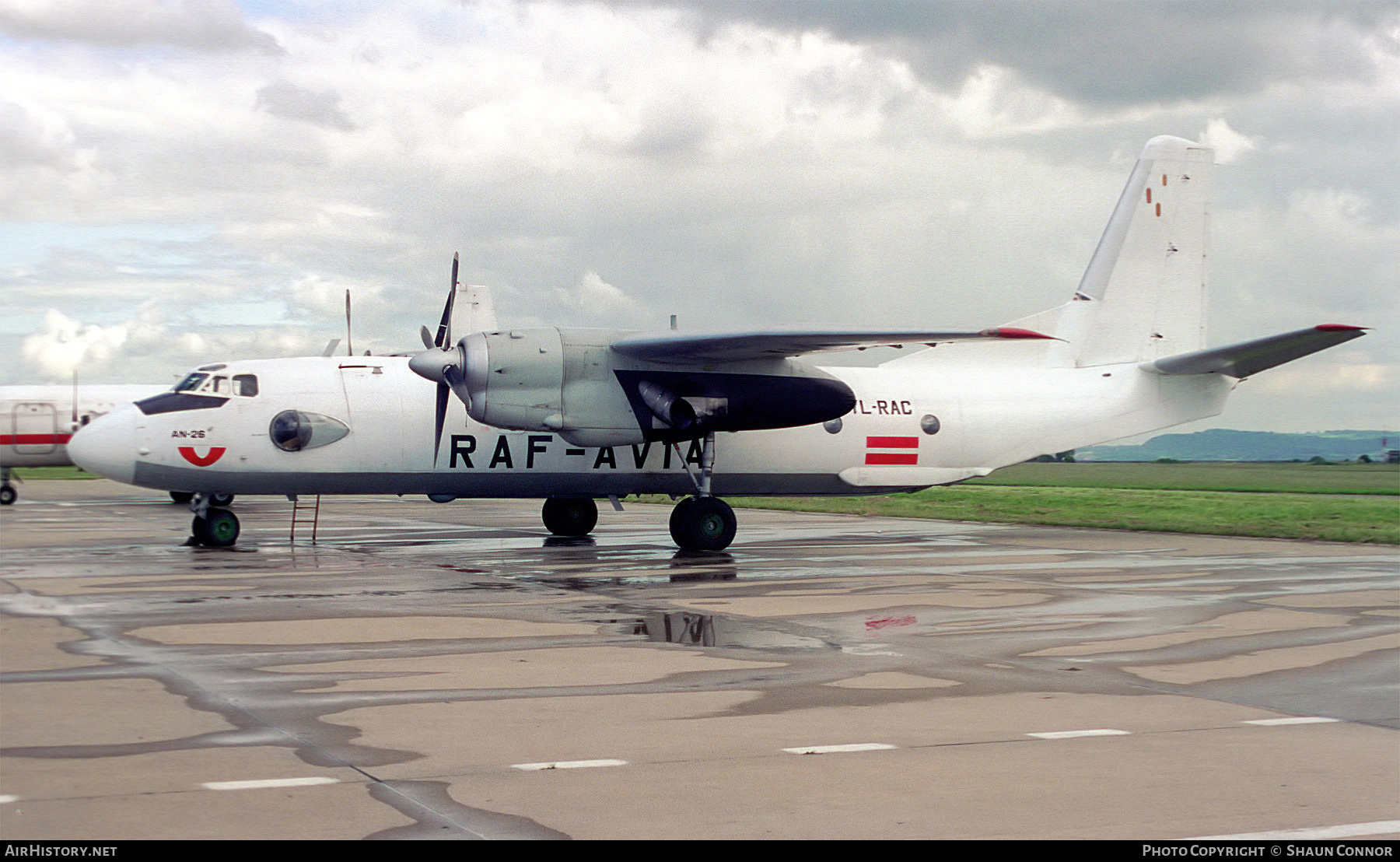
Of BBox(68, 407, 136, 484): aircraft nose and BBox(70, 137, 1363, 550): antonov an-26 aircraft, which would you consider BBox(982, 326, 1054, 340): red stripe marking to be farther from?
BBox(68, 407, 136, 484): aircraft nose

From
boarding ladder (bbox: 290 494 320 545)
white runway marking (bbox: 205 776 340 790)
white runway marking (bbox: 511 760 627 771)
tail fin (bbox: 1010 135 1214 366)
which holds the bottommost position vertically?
white runway marking (bbox: 511 760 627 771)

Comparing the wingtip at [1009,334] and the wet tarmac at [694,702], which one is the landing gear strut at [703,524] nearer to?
the wet tarmac at [694,702]

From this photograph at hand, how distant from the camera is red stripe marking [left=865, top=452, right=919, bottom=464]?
2352cm

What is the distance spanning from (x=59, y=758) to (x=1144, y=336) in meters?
23.7

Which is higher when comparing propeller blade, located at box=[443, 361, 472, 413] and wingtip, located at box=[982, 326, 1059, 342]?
wingtip, located at box=[982, 326, 1059, 342]

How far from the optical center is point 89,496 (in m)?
44.2

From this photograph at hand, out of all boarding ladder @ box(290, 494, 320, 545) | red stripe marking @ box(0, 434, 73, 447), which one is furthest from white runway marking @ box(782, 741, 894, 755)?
red stripe marking @ box(0, 434, 73, 447)

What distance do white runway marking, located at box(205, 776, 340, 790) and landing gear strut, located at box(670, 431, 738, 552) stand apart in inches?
585

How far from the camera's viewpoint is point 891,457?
23.7m

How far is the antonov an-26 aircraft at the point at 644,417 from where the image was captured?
20.0 metres

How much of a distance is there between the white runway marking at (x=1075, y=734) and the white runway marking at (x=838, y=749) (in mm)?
997

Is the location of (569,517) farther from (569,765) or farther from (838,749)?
(569,765)
